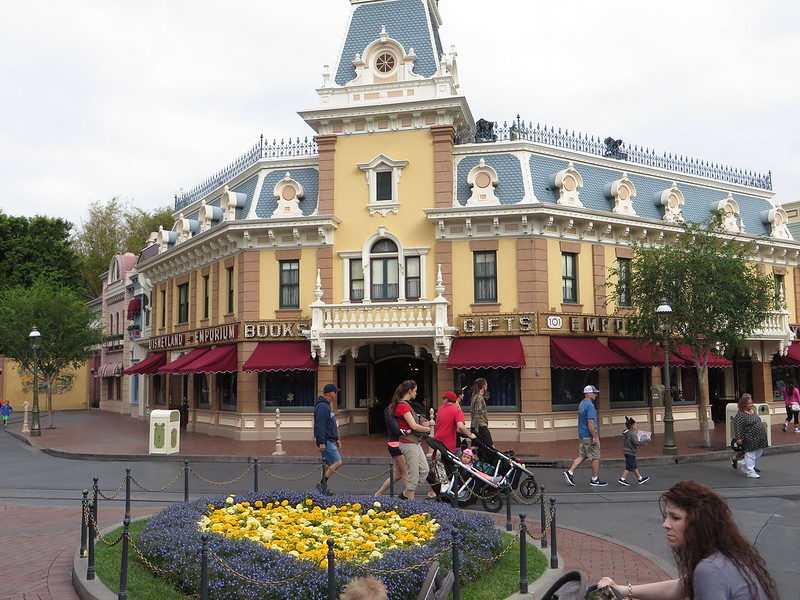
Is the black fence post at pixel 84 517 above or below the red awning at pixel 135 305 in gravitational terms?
below

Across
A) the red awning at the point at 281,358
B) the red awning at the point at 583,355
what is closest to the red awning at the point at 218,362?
the red awning at the point at 281,358

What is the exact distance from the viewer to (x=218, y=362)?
2500cm

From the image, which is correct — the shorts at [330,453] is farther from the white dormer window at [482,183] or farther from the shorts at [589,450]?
the white dormer window at [482,183]

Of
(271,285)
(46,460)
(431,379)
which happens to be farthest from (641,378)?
(46,460)

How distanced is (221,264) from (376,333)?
25.5 ft

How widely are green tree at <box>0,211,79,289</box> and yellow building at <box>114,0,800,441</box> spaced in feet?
94.9

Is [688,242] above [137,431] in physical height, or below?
above

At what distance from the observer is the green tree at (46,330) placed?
32.2 meters

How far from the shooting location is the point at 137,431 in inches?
1168

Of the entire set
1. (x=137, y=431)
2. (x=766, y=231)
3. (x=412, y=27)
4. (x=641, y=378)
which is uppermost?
(x=412, y=27)

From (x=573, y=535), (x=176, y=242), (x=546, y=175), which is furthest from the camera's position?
(x=176, y=242)

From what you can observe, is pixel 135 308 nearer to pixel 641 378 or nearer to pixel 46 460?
pixel 46 460

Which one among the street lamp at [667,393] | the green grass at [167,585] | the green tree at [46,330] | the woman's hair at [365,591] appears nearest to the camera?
the woman's hair at [365,591]

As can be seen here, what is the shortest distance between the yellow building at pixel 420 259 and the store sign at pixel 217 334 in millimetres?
149
